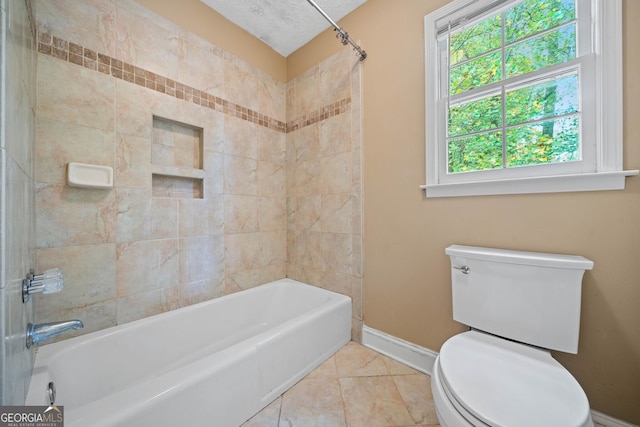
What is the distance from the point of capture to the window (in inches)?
38.8

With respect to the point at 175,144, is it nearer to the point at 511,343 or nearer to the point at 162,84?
the point at 162,84

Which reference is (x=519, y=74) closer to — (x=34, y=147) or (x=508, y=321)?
(x=508, y=321)

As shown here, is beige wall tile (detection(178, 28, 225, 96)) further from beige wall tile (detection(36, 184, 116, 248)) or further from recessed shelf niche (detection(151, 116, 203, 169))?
beige wall tile (detection(36, 184, 116, 248))

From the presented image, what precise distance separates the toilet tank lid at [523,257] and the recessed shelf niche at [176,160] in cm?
174

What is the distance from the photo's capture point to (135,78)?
4.73ft

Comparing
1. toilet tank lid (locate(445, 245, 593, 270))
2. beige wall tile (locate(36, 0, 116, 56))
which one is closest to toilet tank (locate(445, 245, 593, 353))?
toilet tank lid (locate(445, 245, 593, 270))

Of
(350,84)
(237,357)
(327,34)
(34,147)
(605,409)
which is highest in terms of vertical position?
(327,34)

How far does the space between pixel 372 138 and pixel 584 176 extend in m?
1.10

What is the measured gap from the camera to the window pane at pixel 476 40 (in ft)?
4.22

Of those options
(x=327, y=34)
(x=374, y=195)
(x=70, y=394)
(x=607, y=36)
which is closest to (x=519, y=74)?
(x=607, y=36)

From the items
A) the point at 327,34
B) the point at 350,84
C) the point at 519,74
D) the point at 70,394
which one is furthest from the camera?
the point at 327,34

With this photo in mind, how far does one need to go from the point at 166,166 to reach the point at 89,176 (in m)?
0.39

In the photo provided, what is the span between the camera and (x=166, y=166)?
157 cm

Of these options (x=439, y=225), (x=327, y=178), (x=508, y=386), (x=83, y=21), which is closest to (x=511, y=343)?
(x=508, y=386)
